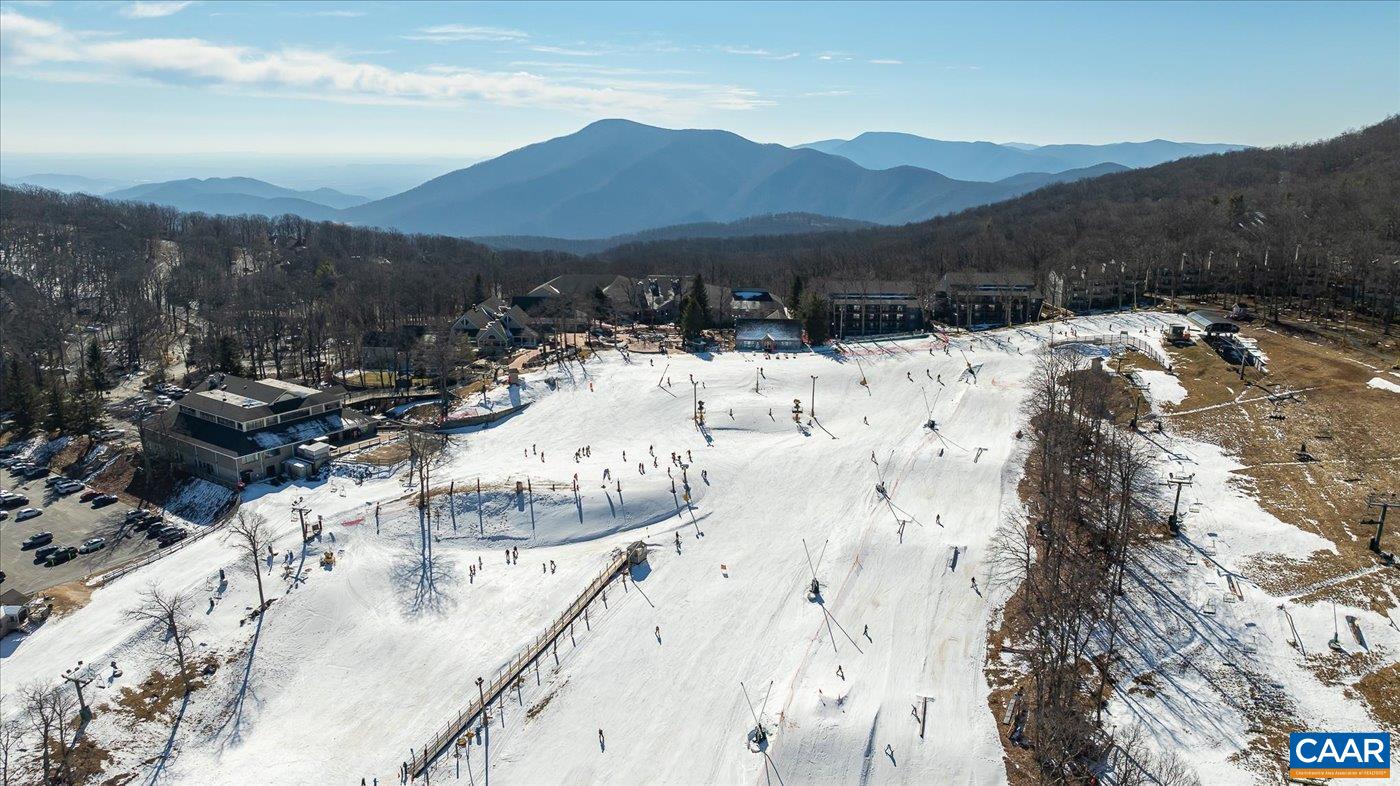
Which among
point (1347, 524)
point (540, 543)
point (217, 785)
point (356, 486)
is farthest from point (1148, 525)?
point (356, 486)

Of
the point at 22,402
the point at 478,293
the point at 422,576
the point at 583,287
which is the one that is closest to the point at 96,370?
the point at 22,402

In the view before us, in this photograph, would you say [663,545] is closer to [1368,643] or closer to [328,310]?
[1368,643]

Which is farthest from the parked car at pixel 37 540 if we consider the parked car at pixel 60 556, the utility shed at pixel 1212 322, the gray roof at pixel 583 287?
the utility shed at pixel 1212 322

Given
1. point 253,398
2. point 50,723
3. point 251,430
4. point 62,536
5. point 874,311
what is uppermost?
point 874,311

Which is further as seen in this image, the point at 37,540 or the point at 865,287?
the point at 865,287

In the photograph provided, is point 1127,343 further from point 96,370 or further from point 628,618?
point 96,370

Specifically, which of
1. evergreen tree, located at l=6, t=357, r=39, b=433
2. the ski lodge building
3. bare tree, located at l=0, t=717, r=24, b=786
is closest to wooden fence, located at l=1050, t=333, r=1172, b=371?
the ski lodge building

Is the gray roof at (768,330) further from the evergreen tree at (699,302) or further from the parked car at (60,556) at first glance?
the parked car at (60,556)
